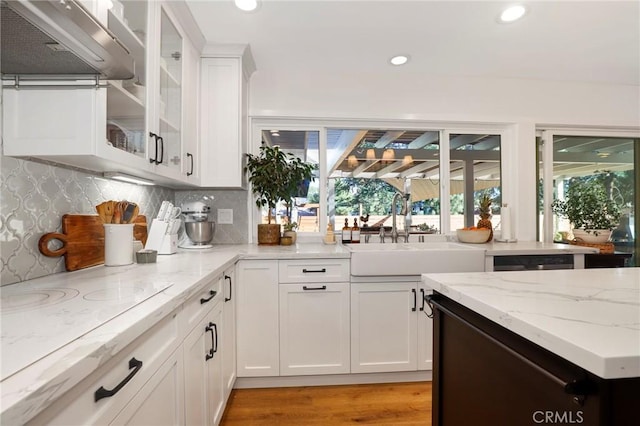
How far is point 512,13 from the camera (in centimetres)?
181

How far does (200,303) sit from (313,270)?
0.89 meters

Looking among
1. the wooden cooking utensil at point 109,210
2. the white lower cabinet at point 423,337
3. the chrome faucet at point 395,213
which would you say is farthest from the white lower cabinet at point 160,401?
the chrome faucet at point 395,213

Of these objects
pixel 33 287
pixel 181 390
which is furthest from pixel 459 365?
pixel 33 287

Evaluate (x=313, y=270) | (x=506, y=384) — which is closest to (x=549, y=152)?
(x=313, y=270)

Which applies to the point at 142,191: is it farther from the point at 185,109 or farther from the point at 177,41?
the point at 177,41

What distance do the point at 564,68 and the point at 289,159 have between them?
242cm

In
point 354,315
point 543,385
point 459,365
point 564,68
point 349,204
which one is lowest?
point 354,315

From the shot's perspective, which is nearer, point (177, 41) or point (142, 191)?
point (177, 41)

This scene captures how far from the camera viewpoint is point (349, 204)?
271 cm

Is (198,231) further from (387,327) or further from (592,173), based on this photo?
(592,173)

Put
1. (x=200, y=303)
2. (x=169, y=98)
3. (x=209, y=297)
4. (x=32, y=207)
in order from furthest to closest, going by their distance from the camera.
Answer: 1. (x=169, y=98)
2. (x=209, y=297)
3. (x=200, y=303)
4. (x=32, y=207)

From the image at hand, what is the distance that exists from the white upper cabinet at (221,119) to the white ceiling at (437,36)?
0.54 feet

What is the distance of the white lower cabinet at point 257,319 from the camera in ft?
6.42

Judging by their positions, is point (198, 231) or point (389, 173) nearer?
point (198, 231)
